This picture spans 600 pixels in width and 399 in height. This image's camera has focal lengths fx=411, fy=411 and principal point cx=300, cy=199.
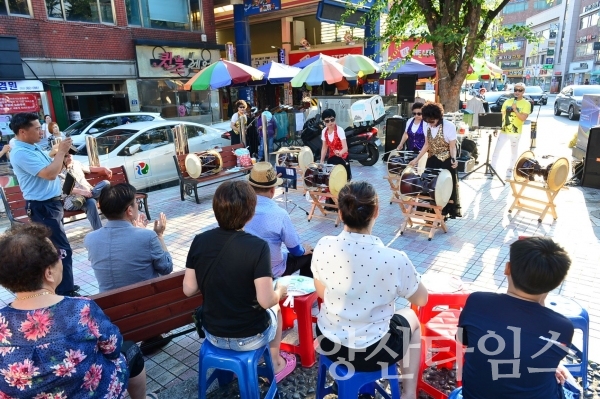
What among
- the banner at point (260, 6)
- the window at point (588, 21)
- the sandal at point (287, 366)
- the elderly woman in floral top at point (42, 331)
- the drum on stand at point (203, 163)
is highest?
the window at point (588, 21)

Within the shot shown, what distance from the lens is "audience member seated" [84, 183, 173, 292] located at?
2.70 m

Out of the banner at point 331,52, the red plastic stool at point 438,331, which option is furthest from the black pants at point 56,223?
the banner at point 331,52

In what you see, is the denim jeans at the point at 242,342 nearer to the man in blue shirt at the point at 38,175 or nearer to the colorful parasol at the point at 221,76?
the man in blue shirt at the point at 38,175

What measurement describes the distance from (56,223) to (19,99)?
36.0ft

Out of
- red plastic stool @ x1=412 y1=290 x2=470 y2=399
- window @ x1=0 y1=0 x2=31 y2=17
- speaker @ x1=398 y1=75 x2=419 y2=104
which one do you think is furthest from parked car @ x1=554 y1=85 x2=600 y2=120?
window @ x1=0 y1=0 x2=31 y2=17

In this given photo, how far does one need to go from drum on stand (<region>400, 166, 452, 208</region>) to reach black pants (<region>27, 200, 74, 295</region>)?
3803 mm

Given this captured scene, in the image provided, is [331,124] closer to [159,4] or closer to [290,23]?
[159,4]

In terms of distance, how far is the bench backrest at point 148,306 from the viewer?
245 cm

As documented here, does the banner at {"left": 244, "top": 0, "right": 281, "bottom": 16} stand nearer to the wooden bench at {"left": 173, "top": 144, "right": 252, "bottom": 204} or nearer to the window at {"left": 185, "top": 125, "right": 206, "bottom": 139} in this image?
the window at {"left": 185, "top": 125, "right": 206, "bottom": 139}

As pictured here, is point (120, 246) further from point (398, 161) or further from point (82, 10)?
point (82, 10)

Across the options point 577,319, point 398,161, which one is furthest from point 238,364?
point 398,161

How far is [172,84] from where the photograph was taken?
1748cm

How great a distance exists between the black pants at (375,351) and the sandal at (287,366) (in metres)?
0.57

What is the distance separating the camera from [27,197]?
3.75 m
